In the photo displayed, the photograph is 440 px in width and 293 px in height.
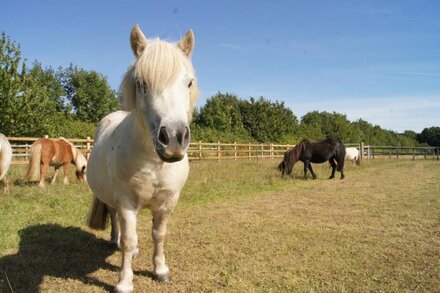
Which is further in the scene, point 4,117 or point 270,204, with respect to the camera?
point 4,117

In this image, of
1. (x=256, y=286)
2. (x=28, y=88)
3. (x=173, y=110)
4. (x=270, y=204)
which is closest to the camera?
(x=173, y=110)

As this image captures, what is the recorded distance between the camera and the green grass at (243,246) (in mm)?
3475

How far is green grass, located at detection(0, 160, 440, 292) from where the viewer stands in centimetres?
347

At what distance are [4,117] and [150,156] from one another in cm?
2307

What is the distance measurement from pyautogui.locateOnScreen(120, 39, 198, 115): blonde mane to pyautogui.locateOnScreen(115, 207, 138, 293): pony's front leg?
93 cm

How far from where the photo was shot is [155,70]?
2.50 m

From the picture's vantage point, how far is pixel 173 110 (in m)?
2.36

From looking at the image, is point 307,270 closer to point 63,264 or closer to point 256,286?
point 256,286

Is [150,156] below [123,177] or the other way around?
the other way around

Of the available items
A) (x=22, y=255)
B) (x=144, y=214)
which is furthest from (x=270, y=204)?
(x=22, y=255)

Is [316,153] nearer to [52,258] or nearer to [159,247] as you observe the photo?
[159,247]

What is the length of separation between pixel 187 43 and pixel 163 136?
1029 mm

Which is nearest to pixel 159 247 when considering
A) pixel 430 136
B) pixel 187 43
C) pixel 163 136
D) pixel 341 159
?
pixel 163 136

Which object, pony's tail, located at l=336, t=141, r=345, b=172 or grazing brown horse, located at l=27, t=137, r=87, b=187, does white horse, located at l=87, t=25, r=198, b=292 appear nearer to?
grazing brown horse, located at l=27, t=137, r=87, b=187
